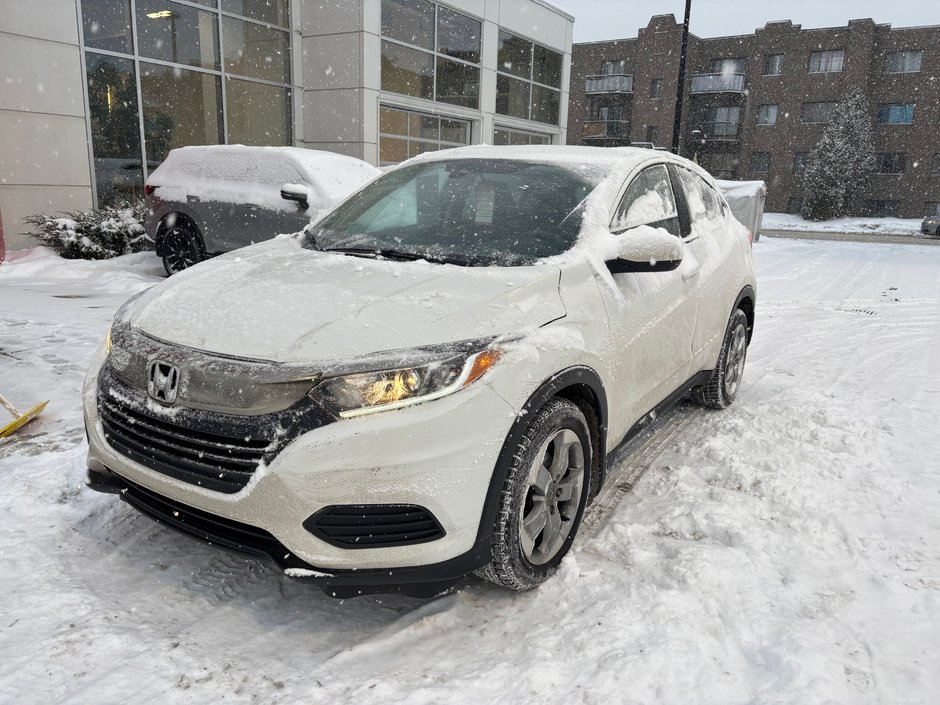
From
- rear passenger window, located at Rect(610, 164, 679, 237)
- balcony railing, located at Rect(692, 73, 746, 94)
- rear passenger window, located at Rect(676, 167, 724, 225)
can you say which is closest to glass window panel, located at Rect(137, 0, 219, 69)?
rear passenger window, located at Rect(676, 167, 724, 225)

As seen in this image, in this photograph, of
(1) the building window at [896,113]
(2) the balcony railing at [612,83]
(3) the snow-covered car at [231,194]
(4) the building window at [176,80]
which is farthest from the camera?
(2) the balcony railing at [612,83]

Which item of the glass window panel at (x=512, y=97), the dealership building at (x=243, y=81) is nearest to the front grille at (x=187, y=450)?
the dealership building at (x=243, y=81)

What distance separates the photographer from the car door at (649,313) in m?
3.17

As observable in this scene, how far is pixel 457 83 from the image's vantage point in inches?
715

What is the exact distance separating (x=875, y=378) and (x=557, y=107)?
18.4 m

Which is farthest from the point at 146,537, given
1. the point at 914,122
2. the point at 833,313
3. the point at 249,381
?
the point at 914,122

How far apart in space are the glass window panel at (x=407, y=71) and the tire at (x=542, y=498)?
14.3m

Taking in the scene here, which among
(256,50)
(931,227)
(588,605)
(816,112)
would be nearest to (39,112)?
(256,50)

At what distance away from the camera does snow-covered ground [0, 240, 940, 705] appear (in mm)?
2258

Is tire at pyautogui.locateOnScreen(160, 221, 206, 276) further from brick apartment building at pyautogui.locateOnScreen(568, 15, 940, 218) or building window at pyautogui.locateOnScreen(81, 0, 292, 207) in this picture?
brick apartment building at pyautogui.locateOnScreen(568, 15, 940, 218)

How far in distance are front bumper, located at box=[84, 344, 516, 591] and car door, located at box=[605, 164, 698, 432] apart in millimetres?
1007

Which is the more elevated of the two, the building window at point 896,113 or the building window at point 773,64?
the building window at point 773,64

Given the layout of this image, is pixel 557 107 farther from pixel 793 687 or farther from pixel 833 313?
pixel 793 687

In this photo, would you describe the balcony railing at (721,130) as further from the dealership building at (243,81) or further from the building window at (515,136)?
the dealership building at (243,81)
